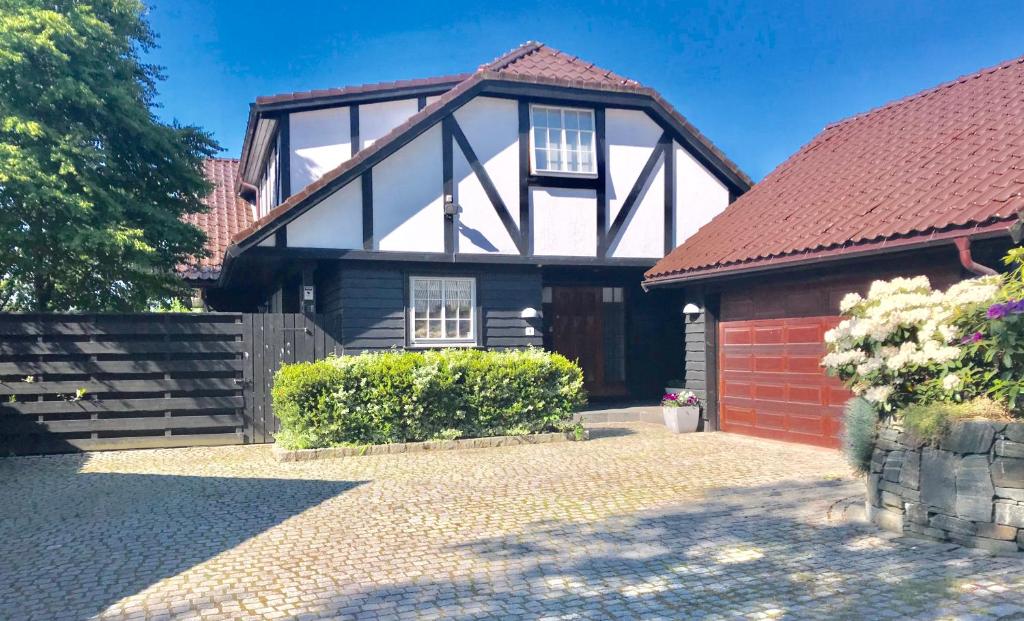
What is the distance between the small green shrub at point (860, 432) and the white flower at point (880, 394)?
0.19 meters

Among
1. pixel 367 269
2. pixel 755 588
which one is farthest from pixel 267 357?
pixel 755 588

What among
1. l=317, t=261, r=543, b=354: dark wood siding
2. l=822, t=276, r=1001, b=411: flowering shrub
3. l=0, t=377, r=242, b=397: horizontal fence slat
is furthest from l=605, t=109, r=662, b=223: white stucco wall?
l=822, t=276, r=1001, b=411: flowering shrub

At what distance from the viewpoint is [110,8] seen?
10711 mm

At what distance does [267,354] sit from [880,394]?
808 cm

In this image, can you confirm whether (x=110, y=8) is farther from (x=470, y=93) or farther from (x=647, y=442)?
(x=647, y=442)

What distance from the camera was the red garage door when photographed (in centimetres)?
961

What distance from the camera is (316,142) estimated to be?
520 inches

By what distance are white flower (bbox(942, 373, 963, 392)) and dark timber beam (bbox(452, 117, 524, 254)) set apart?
7.79 meters

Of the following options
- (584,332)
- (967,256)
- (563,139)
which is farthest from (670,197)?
(967,256)

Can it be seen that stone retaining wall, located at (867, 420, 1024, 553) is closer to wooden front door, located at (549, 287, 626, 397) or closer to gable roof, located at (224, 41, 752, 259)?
gable roof, located at (224, 41, 752, 259)

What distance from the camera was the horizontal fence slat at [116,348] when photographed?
966 cm

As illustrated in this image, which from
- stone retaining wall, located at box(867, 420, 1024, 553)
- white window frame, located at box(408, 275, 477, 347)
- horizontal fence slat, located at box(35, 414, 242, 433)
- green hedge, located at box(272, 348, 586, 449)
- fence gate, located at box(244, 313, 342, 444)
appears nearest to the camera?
stone retaining wall, located at box(867, 420, 1024, 553)

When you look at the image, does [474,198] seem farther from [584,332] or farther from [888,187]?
[888,187]

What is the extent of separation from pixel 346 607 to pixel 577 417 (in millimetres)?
8569
